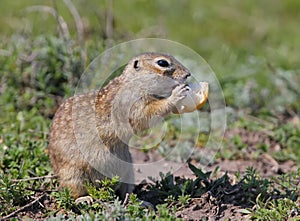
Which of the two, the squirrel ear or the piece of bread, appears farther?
the squirrel ear

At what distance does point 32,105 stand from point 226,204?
2698 mm

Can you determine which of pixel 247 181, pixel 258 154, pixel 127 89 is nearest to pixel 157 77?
pixel 127 89

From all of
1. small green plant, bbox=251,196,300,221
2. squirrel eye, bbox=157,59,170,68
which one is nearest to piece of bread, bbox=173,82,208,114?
squirrel eye, bbox=157,59,170,68

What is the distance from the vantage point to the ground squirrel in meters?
4.61

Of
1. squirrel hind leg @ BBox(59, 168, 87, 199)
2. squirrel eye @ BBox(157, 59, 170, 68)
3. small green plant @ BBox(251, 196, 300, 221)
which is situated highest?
squirrel eye @ BBox(157, 59, 170, 68)

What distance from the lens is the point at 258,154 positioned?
243 inches

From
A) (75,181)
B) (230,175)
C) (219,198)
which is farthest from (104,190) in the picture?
(230,175)

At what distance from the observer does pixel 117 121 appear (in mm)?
4730

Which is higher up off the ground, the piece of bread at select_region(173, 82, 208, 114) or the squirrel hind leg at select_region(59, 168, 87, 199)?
the piece of bread at select_region(173, 82, 208, 114)

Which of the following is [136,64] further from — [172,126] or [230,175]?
[172,126]

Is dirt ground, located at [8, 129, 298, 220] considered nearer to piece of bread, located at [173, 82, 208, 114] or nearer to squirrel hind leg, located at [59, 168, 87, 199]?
squirrel hind leg, located at [59, 168, 87, 199]

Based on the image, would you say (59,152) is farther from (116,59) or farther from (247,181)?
(116,59)

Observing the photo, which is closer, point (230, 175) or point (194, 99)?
point (194, 99)

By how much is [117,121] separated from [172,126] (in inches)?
76.0
